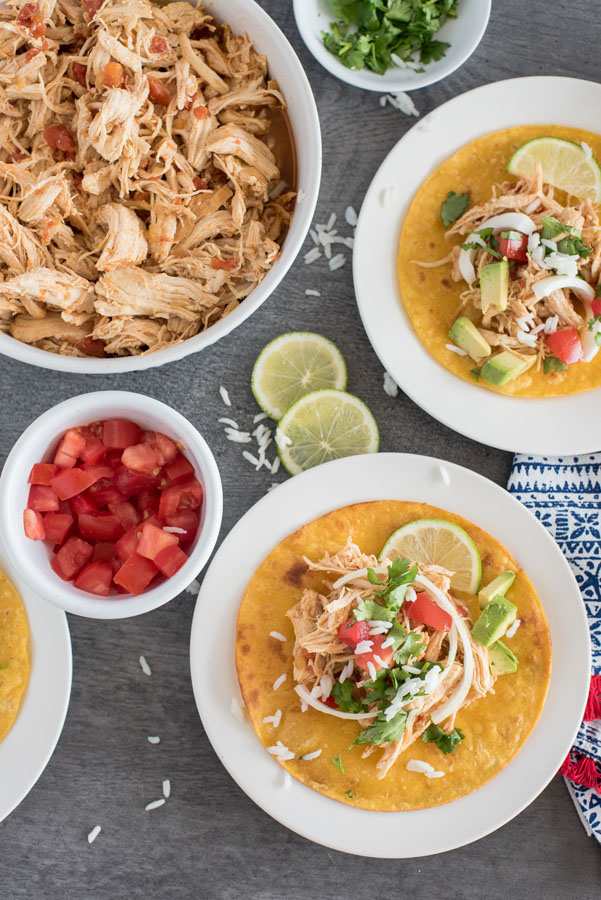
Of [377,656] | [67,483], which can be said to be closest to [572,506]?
[377,656]

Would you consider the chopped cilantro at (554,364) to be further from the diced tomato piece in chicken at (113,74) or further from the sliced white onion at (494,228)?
the diced tomato piece in chicken at (113,74)

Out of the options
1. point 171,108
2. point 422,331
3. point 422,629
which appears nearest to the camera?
point 171,108

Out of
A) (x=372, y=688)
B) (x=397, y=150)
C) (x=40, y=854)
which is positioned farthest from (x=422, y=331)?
(x=40, y=854)

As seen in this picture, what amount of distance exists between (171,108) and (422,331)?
1.11 meters

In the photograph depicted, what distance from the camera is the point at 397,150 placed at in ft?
8.90

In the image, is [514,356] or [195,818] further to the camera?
[195,818]

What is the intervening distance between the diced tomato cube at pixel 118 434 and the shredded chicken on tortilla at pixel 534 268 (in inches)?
49.1

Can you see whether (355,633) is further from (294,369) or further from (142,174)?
(142,174)

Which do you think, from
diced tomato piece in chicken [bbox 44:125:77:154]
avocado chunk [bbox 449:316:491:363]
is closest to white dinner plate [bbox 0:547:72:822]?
diced tomato piece in chicken [bbox 44:125:77:154]

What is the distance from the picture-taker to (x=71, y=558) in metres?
2.50

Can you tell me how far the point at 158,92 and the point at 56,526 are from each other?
141 centimetres

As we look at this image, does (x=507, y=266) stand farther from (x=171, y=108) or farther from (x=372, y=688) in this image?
(x=372, y=688)

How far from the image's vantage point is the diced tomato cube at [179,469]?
2516 mm

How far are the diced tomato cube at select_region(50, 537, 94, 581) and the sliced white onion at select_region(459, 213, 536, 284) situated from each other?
160 cm
